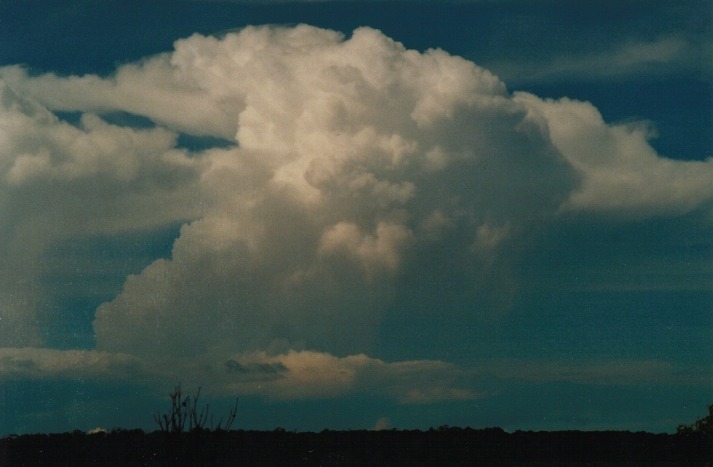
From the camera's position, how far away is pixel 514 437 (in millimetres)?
24328

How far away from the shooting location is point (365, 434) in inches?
966

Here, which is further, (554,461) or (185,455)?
(554,461)

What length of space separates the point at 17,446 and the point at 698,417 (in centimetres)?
2051

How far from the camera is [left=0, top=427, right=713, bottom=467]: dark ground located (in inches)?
880

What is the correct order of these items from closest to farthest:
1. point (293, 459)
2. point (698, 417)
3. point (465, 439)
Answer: point (293, 459), point (465, 439), point (698, 417)

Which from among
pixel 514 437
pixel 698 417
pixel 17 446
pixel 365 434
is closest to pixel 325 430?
pixel 365 434

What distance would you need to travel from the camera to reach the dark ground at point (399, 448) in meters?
22.3

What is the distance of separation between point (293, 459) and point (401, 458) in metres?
3.00

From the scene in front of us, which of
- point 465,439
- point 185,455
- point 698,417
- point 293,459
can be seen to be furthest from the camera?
point 698,417

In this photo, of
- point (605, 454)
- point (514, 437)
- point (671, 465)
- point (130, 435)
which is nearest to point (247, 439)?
point (130, 435)

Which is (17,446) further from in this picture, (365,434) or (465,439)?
(465,439)

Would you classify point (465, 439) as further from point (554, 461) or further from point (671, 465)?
point (671, 465)

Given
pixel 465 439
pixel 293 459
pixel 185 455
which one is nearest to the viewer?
pixel 185 455

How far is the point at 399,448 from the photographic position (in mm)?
23391
